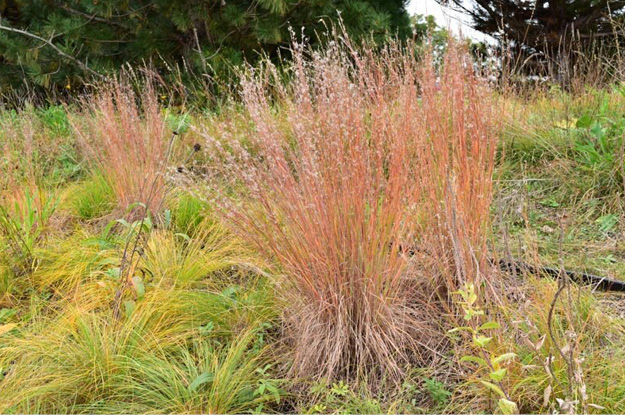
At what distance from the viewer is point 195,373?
1.81 m

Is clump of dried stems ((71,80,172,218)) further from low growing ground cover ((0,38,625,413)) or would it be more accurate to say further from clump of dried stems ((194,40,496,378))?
clump of dried stems ((194,40,496,378))

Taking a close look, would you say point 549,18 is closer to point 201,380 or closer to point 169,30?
point 169,30

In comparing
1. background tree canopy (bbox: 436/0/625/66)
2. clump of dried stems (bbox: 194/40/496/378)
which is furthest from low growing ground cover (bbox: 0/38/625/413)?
background tree canopy (bbox: 436/0/625/66)

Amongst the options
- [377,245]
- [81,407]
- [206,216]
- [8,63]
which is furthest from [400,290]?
[8,63]

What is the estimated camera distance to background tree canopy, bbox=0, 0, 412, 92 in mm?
5617

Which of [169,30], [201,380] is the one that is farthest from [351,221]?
[169,30]

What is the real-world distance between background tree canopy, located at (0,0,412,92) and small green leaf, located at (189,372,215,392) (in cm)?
399

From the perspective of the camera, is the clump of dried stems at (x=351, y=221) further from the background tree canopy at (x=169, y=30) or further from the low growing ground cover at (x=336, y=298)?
the background tree canopy at (x=169, y=30)

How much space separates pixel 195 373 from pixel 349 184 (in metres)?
0.87

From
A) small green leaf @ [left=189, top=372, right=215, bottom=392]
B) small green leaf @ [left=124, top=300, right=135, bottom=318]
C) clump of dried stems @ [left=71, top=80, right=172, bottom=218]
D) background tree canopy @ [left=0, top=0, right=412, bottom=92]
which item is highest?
background tree canopy @ [left=0, top=0, right=412, bottom=92]

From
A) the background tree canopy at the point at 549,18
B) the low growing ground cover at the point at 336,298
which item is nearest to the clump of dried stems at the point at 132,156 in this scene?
the low growing ground cover at the point at 336,298

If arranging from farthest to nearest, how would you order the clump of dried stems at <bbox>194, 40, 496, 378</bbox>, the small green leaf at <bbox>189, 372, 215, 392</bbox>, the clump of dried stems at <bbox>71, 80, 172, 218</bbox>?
the clump of dried stems at <bbox>71, 80, 172, 218</bbox> → the clump of dried stems at <bbox>194, 40, 496, 378</bbox> → the small green leaf at <bbox>189, 372, 215, 392</bbox>

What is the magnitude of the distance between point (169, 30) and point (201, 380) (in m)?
5.60

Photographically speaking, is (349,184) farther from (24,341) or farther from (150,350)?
(24,341)
